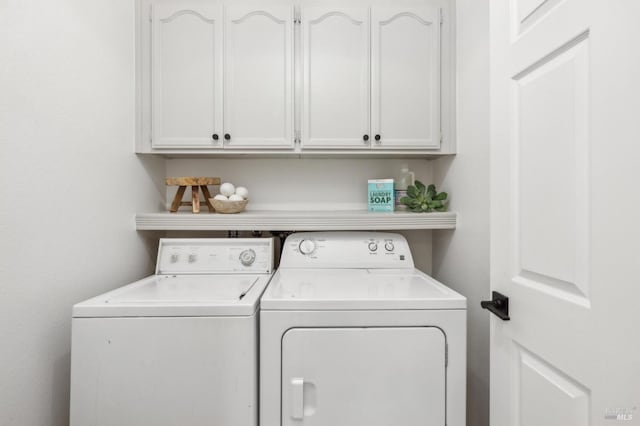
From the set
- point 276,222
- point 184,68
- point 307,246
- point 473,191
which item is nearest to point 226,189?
point 276,222

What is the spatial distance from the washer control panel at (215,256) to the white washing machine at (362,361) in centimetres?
50

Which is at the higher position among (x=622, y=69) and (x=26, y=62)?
(x=26, y=62)

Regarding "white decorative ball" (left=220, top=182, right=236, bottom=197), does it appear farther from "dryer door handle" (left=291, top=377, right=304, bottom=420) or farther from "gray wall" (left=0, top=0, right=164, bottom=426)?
"dryer door handle" (left=291, top=377, right=304, bottom=420)

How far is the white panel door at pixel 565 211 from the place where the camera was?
0.55 meters

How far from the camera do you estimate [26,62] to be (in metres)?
0.99

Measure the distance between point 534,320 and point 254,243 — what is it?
1.25 meters

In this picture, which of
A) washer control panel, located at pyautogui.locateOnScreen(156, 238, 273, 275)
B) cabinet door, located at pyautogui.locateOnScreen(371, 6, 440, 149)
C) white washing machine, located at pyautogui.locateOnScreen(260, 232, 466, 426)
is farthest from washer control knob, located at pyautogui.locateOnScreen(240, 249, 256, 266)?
cabinet door, located at pyautogui.locateOnScreen(371, 6, 440, 149)

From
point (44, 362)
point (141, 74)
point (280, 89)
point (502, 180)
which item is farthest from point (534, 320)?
point (141, 74)

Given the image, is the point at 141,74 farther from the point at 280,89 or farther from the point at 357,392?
the point at 357,392

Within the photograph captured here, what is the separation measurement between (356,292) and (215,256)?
0.81 metres

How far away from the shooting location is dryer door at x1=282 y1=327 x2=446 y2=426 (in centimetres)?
104

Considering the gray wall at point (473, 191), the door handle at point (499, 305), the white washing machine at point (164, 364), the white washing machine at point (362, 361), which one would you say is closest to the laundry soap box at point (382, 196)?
the gray wall at point (473, 191)

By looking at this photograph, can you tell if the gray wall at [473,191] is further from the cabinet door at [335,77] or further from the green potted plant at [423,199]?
the cabinet door at [335,77]

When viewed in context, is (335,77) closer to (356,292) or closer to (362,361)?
(356,292)
